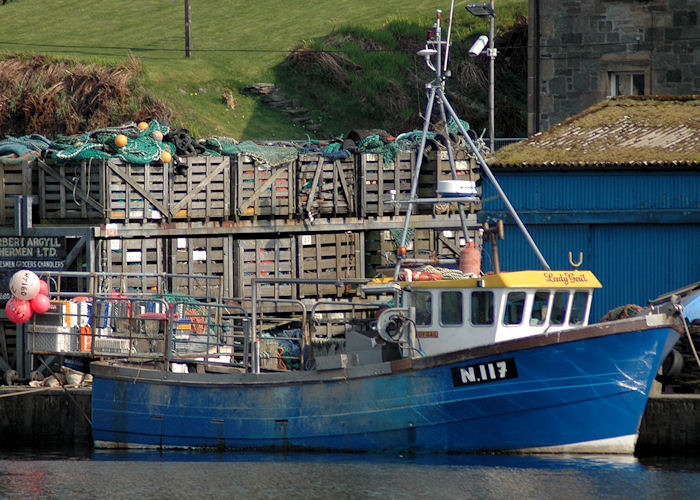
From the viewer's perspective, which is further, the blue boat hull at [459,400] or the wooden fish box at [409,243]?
the wooden fish box at [409,243]

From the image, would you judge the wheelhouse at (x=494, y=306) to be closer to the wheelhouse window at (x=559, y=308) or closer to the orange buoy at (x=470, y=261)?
the wheelhouse window at (x=559, y=308)

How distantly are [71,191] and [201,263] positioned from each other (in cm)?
270

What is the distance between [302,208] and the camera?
83.5 ft

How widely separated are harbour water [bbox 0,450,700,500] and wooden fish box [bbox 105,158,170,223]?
541cm

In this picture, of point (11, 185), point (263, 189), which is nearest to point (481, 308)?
point (263, 189)

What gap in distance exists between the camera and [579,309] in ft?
62.4

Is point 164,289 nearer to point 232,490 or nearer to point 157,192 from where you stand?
point 157,192

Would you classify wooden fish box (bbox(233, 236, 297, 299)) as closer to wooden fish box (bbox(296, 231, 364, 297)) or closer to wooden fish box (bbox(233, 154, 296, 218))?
wooden fish box (bbox(296, 231, 364, 297))

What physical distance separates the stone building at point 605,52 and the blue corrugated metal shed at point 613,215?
9.87 m

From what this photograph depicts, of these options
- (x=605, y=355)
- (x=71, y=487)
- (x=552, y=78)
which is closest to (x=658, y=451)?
(x=605, y=355)

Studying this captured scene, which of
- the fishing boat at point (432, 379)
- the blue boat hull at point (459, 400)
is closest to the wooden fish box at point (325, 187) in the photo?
the fishing boat at point (432, 379)

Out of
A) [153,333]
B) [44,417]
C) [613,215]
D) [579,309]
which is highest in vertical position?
[613,215]

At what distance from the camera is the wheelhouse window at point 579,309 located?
18938 mm

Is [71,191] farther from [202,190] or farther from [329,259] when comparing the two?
[329,259]
